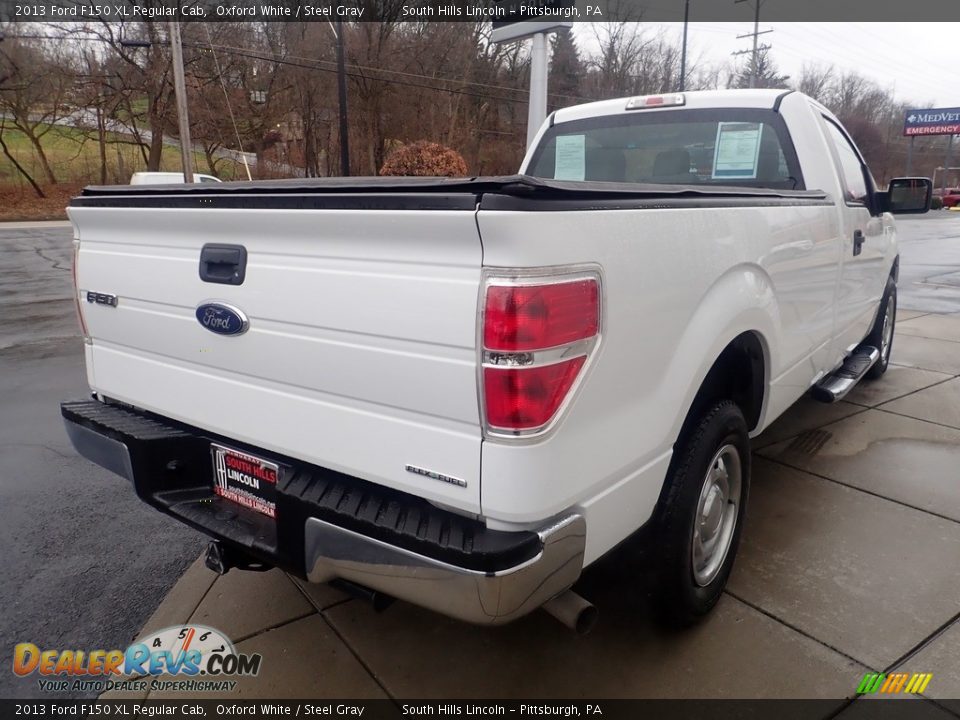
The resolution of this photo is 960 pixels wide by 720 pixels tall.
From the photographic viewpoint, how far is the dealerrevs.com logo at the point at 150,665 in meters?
2.40

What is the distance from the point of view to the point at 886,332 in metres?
5.87

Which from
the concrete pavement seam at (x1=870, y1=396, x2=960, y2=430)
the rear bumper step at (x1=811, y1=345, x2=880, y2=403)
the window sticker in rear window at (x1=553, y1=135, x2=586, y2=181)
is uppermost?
the window sticker in rear window at (x1=553, y1=135, x2=586, y2=181)

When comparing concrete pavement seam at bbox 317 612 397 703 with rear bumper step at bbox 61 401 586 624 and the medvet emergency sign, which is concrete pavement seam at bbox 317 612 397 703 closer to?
rear bumper step at bbox 61 401 586 624

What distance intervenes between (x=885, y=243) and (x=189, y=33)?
3529 cm

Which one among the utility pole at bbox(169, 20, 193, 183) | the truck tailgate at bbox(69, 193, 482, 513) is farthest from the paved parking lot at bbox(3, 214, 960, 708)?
the utility pole at bbox(169, 20, 193, 183)

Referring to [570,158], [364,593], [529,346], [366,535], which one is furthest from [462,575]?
[570,158]

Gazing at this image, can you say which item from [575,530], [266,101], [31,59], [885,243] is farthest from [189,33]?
[575,530]

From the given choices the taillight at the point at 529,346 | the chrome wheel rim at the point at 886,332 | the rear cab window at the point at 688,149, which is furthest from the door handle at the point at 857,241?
the taillight at the point at 529,346

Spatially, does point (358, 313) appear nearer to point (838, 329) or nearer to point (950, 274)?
point (838, 329)

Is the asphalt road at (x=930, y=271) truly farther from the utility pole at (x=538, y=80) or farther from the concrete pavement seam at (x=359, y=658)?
the concrete pavement seam at (x=359, y=658)

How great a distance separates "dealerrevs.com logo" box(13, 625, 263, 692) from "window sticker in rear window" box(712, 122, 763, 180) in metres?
3.30

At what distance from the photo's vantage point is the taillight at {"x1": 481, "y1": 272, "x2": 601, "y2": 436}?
1.59 m

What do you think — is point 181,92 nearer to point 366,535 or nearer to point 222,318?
point 222,318

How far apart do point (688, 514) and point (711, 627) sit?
0.65 m
